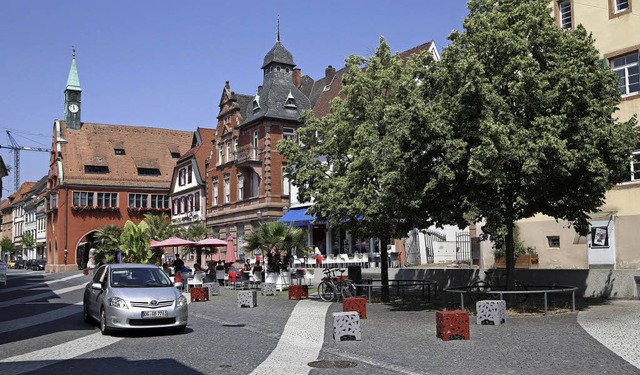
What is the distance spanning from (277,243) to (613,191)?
13.5 meters

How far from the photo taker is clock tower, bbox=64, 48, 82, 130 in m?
80.2

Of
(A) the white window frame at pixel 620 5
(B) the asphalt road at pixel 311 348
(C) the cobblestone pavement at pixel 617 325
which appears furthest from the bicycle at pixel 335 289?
(A) the white window frame at pixel 620 5

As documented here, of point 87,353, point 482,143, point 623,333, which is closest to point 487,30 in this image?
point 482,143

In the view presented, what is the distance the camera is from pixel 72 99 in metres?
83.2

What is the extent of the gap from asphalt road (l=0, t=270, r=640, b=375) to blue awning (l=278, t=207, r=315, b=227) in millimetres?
23588

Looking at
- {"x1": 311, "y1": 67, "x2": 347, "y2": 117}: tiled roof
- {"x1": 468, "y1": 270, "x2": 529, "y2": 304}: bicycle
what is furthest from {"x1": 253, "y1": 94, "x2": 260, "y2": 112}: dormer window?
{"x1": 468, "y1": 270, "x2": 529, "y2": 304}: bicycle

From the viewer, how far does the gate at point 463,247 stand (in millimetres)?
32844

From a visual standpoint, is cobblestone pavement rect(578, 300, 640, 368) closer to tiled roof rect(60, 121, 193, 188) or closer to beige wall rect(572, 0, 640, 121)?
beige wall rect(572, 0, 640, 121)

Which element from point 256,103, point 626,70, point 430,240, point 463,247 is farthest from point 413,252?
point 256,103

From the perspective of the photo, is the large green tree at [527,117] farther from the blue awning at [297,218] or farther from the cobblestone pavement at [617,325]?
the blue awning at [297,218]

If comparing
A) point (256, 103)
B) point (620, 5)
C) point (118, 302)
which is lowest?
point (118, 302)

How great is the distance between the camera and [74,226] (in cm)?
6938

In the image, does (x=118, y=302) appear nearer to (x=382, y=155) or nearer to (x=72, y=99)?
(x=382, y=155)

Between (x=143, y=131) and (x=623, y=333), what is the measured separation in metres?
75.0
